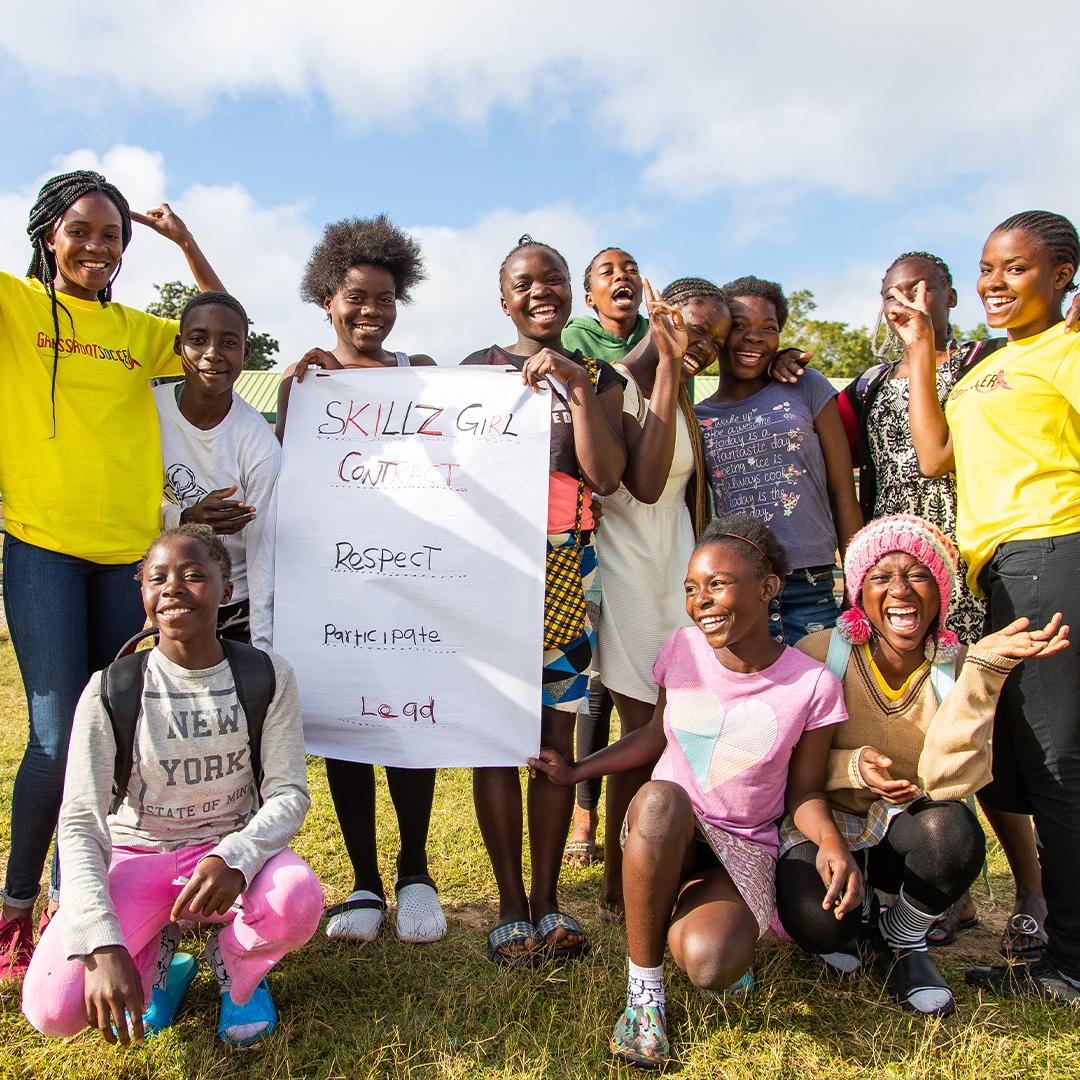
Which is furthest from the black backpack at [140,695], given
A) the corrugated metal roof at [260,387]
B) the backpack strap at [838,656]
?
the corrugated metal roof at [260,387]

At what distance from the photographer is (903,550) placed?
3.13 metres

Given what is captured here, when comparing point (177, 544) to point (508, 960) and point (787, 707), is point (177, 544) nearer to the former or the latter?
point (508, 960)

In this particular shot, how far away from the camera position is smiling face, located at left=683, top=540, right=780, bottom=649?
119 inches

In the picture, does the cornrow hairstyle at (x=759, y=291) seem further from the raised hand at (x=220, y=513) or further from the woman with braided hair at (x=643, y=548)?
the raised hand at (x=220, y=513)

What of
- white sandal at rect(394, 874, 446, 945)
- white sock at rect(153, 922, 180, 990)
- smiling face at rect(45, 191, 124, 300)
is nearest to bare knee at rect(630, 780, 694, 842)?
white sandal at rect(394, 874, 446, 945)

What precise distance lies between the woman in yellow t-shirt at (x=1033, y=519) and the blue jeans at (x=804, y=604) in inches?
21.1

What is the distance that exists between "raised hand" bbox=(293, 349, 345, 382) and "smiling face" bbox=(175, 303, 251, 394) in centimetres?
24

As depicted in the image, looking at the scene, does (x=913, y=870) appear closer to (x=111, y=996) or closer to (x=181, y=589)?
(x=111, y=996)

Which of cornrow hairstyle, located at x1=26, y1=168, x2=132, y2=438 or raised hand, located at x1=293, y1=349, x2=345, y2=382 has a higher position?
cornrow hairstyle, located at x1=26, y1=168, x2=132, y2=438

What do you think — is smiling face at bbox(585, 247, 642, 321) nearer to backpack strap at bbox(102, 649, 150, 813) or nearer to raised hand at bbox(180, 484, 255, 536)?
raised hand at bbox(180, 484, 255, 536)

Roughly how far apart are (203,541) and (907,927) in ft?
8.39

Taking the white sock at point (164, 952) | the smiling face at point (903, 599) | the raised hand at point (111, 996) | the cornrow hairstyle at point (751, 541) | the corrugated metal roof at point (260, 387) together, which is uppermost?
the corrugated metal roof at point (260, 387)

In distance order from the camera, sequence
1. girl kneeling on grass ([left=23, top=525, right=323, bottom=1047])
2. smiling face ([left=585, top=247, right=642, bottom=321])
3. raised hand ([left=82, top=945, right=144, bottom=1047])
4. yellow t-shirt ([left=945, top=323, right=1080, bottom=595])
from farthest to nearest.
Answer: smiling face ([left=585, top=247, right=642, bottom=321]), yellow t-shirt ([left=945, top=323, right=1080, bottom=595]), girl kneeling on grass ([left=23, top=525, right=323, bottom=1047]), raised hand ([left=82, top=945, right=144, bottom=1047])

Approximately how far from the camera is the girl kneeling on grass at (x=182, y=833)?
2.55 metres
